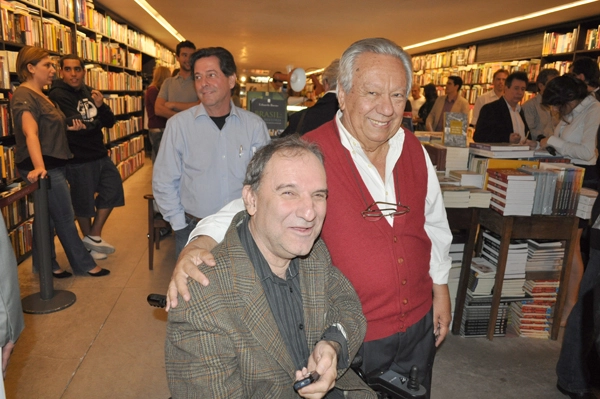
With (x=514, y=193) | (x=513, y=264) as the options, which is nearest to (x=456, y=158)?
(x=514, y=193)

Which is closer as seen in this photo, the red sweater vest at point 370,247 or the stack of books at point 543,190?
the red sweater vest at point 370,247

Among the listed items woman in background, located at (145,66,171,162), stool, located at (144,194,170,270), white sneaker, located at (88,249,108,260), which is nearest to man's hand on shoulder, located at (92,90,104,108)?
woman in background, located at (145,66,171,162)

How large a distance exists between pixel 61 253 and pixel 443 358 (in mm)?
3545

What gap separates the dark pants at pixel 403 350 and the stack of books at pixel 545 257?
171 centimetres

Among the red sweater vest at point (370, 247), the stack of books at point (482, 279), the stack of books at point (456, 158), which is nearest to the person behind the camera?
the red sweater vest at point (370, 247)

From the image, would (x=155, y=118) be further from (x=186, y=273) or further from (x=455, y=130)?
(x=186, y=273)

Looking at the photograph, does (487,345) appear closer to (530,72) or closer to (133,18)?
(530,72)

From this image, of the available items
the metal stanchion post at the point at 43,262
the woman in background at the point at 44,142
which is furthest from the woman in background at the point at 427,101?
the metal stanchion post at the point at 43,262

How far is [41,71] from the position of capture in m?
3.34

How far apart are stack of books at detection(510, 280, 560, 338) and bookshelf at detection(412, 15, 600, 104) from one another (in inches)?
191

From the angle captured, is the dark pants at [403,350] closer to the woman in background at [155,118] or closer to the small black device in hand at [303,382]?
the small black device in hand at [303,382]

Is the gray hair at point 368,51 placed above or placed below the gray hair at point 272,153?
above

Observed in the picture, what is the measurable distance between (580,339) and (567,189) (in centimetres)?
93

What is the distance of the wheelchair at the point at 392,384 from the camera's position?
1.25 metres
